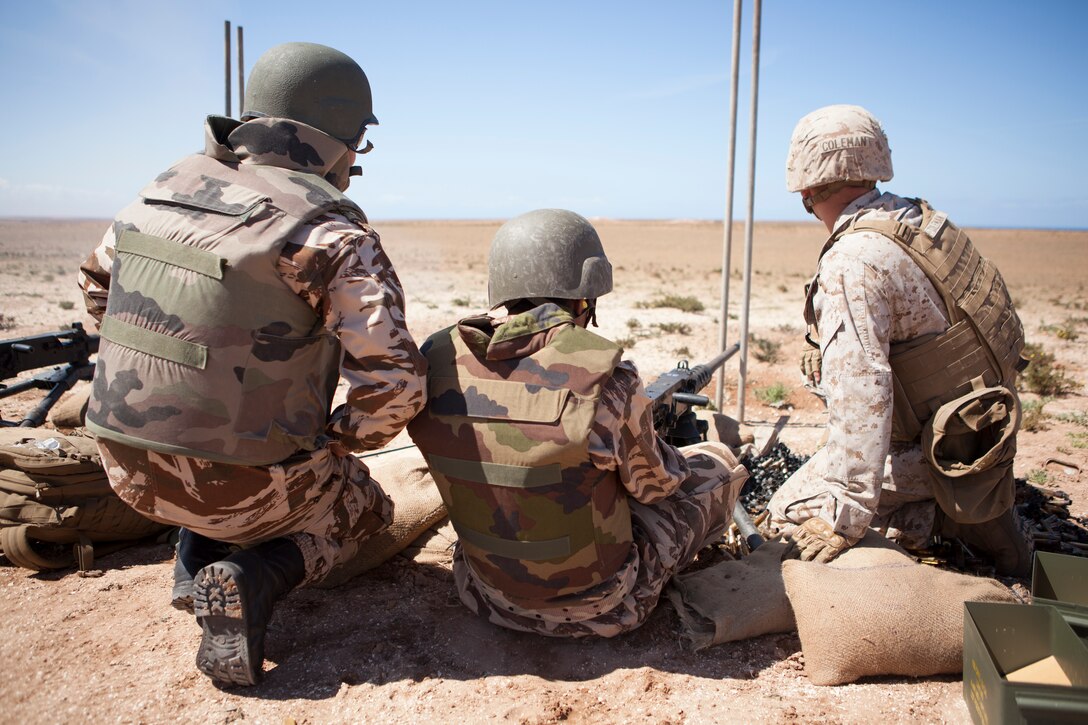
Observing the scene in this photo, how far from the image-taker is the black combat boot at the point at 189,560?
3.06 m

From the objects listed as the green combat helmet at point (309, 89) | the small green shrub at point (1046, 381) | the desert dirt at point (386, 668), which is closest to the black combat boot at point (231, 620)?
the desert dirt at point (386, 668)

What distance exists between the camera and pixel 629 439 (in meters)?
2.77

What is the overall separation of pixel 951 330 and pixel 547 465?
7.27ft

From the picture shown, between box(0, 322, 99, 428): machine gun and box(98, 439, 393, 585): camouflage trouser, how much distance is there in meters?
2.91

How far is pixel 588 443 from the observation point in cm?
260

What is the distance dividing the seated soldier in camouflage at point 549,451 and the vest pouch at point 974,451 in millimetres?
1349

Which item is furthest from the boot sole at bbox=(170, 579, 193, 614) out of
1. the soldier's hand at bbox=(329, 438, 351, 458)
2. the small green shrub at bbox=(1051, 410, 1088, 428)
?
the small green shrub at bbox=(1051, 410, 1088, 428)

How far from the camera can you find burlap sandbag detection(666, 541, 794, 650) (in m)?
3.07

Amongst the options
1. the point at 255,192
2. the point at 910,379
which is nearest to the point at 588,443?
the point at 255,192

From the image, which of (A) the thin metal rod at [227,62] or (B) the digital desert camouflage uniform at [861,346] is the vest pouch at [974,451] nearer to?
(B) the digital desert camouflage uniform at [861,346]

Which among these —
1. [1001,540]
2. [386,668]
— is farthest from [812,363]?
[386,668]

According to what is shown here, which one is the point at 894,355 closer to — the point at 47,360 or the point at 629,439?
the point at 629,439

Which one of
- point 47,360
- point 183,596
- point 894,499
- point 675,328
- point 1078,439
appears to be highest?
point 47,360

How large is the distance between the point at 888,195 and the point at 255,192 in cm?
305
